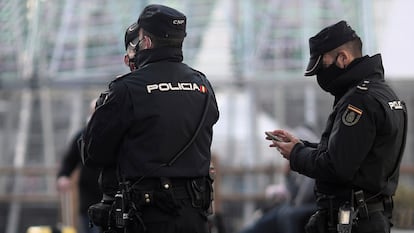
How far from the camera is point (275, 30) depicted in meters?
11.8

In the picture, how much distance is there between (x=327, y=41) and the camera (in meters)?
5.22

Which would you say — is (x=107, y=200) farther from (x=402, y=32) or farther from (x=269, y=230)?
(x=402, y=32)

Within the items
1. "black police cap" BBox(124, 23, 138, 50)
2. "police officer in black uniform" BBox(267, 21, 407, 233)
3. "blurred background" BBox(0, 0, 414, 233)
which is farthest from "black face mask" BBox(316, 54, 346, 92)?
"blurred background" BBox(0, 0, 414, 233)

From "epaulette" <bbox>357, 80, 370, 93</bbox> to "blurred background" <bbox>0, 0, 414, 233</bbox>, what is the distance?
604cm

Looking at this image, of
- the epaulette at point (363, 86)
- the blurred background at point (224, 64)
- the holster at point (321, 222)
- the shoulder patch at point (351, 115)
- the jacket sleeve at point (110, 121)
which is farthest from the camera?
the blurred background at point (224, 64)

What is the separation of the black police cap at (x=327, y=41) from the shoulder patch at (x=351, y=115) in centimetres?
35

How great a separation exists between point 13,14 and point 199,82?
5.78m

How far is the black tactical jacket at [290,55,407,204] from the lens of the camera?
4934mm

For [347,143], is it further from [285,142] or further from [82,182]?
[82,182]

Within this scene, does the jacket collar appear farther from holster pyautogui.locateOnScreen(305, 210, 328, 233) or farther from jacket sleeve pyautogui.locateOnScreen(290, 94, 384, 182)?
holster pyautogui.locateOnScreen(305, 210, 328, 233)

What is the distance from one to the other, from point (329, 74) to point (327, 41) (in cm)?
18

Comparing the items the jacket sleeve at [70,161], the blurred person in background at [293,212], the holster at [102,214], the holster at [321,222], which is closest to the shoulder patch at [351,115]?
the holster at [321,222]

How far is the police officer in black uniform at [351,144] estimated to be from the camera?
195 inches

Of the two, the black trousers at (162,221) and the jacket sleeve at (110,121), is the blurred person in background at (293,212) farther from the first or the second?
the jacket sleeve at (110,121)
